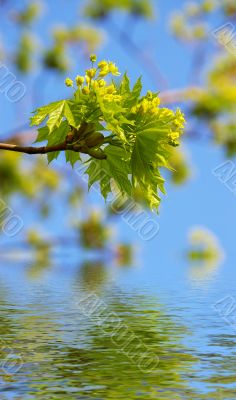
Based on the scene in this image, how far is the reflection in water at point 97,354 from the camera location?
3.64m

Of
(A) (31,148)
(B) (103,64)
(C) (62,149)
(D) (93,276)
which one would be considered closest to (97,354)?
(C) (62,149)

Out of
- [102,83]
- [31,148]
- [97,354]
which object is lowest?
[97,354]

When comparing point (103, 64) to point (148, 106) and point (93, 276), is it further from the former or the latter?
point (93, 276)

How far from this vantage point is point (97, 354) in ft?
15.5

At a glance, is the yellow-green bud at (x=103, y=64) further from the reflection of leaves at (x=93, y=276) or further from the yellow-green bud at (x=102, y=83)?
the reflection of leaves at (x=93, y=276)

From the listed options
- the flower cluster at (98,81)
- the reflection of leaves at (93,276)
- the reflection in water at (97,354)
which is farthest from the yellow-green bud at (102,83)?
the reflection of leaves at (93,276)

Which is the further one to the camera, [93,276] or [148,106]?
[93,276]

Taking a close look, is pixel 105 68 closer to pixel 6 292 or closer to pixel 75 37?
pixel 6 292

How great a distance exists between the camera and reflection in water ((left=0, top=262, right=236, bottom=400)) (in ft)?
11.9

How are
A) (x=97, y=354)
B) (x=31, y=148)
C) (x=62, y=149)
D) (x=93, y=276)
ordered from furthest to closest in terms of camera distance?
(x=93, y=276) → (x=97, y=354) → (x=62, y=149) → (x=31, y=148)

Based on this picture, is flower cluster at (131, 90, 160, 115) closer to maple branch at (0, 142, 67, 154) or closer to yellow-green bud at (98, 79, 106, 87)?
yellow-green bud at (98, 79, 106, 87)

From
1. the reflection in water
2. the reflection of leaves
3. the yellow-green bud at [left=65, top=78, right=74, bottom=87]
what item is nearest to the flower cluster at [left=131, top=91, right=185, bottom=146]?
the yellow-green bud at [left=65, top=78, right=74, bottom=87]

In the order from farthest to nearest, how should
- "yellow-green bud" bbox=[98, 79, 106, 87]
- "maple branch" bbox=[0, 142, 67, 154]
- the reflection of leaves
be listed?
the reflection of leaves < "yellow-green bud" bbox=[98, 79, 106, 87] < "maple branch" bbox=[0, 142, 67, 154]

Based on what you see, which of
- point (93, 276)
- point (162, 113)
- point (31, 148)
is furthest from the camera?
point (93, 276)
